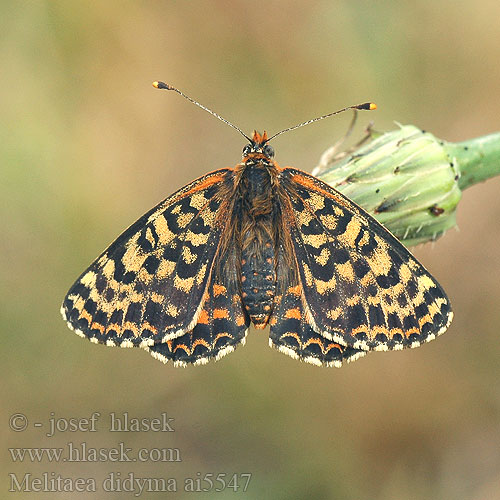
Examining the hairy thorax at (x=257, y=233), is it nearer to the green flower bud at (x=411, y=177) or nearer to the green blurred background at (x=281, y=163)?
the green flower bud at (x=411, y=177)

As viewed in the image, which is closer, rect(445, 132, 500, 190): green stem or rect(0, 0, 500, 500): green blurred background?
rect(445, 132, 500, 190): green stem

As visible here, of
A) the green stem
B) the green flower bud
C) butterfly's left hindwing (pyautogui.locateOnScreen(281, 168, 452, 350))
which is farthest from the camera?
the green stem

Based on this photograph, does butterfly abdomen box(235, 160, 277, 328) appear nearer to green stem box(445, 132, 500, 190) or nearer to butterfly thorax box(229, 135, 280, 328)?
butterfly thorax box(229, 135, 280, 328)

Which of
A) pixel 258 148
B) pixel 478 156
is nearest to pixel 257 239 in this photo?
pixel 258 148

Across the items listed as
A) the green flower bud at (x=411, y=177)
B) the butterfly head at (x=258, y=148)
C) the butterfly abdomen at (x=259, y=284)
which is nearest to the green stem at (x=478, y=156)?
the green flower bud at (x=411, y=177)

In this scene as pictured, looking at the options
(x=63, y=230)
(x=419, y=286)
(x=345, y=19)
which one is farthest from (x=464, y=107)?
(x=63, y=230)

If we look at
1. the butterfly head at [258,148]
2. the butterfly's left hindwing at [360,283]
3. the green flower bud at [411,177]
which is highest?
the butterfly head at [258,148]

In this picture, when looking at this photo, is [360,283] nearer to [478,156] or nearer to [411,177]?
[411,177]

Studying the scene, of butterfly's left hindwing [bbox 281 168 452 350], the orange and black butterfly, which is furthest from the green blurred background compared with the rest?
butterfly's left hindwing [bbox 281 168 452 350]
